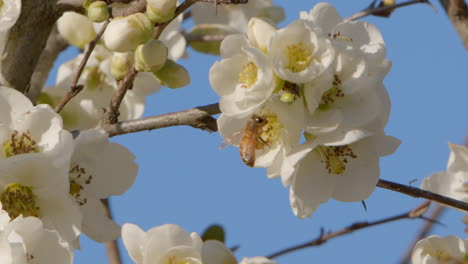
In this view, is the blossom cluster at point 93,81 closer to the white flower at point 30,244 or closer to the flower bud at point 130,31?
the flower bud at point 130,31

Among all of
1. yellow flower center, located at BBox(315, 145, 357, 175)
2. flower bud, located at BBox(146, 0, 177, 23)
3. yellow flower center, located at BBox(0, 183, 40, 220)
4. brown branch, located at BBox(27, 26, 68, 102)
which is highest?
flower bud, located at BBox(146, 0, 177, 23)

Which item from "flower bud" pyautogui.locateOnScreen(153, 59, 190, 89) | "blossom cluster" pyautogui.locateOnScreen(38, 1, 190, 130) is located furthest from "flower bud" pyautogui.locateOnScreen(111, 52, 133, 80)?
"blossom cluster" pyautogui.locateOnScreen(38, 1, 190, 130)

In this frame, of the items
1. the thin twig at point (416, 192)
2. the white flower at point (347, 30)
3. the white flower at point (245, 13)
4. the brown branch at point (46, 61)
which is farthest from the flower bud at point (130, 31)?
the white flower at point (245, 13)

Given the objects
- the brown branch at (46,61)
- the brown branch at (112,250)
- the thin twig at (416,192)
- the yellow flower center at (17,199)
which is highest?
the thin twig at (416,192)

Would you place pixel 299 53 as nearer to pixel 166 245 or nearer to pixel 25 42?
pixel 166 245

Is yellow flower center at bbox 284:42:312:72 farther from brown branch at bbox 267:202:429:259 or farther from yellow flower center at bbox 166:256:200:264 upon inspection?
brown branch at bbox 267:202:429:259

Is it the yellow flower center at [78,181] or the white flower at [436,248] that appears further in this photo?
the white flower at [436,248]

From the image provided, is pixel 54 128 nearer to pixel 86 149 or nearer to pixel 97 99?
pixel 86 149

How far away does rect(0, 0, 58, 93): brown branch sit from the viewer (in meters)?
2.87

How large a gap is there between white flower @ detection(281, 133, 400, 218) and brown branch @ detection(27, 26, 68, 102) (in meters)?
1.43

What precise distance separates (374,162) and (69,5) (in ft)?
3.65

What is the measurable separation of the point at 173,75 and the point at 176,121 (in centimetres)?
18

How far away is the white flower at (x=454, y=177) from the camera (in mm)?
3261

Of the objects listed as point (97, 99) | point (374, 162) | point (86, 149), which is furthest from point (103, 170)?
point (97, 99)
